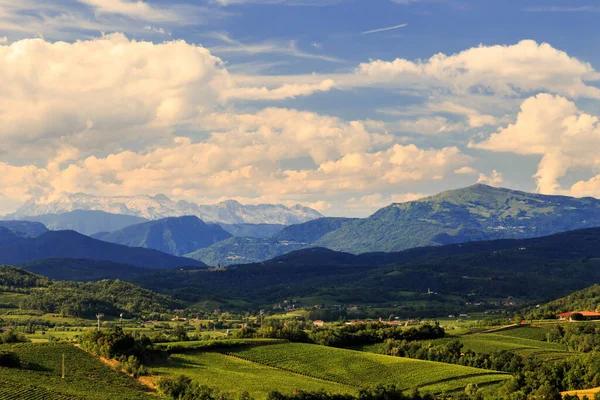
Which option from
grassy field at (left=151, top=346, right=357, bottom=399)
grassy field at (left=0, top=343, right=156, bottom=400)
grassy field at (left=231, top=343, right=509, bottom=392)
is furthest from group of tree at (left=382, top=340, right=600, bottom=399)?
grassy field at (left=0, top=343, right=156, bottom=400)

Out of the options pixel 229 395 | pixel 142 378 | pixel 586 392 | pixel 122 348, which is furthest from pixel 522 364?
pixel 122 348

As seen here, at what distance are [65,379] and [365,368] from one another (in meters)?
63.6

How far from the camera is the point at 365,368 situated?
153000 mm

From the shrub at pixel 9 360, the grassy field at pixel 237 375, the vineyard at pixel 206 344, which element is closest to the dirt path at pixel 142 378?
the grassy field at pixel 237 375

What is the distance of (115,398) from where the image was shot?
352 feet

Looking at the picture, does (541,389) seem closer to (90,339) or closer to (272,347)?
(272,347)

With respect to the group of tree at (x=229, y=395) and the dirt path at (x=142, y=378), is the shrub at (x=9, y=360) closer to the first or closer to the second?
the dirt path at (x=142, y=378)

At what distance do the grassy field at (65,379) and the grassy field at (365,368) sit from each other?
37.1m

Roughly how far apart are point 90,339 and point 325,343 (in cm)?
6580

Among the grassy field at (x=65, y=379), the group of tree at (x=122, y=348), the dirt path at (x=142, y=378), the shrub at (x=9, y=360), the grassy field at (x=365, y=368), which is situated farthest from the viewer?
the grassy field at (x=365, y=368)

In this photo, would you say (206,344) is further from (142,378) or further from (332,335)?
(332,335)

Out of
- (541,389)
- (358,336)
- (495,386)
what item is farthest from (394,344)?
(541,389)

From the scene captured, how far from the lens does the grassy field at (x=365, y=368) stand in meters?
144

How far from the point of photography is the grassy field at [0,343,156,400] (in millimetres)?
107188
